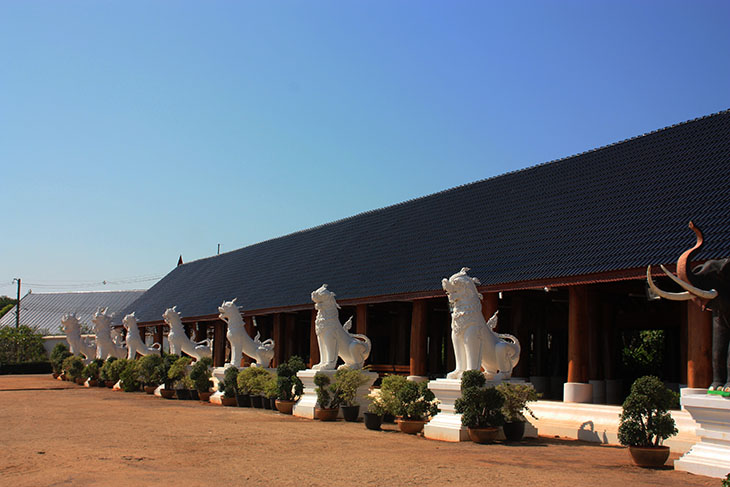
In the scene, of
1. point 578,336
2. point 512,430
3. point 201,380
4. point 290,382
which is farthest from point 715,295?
point 201,380

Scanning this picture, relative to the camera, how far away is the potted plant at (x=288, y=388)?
55.3 ft

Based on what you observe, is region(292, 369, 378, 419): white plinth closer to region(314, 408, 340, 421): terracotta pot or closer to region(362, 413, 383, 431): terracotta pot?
region(314, 408, 340, 421): terracotta pot

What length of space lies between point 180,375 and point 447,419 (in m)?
13.1

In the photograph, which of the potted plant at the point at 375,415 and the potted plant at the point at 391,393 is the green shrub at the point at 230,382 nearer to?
the potted plant at the point at 375,415

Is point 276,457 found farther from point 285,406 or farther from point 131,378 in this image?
point 131,378

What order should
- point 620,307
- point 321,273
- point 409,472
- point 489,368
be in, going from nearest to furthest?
point 409,472 < point 489,368 < point 620,307 < point 321,273

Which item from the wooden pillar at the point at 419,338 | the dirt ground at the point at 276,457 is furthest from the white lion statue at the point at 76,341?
the wooden pillar at the point at 419,338

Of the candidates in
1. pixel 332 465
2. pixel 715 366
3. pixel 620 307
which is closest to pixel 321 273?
pixel 620 307

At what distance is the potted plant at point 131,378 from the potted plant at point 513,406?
56.6 ft

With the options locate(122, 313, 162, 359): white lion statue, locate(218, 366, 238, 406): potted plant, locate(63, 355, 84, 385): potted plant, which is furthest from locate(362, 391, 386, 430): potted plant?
locate(63, 355, 84, 385): potted plant

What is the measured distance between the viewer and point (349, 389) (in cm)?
1528

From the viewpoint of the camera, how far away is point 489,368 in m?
12.5

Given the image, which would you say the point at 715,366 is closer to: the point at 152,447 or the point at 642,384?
the point at 642,384

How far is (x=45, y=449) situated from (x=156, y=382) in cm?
1442
